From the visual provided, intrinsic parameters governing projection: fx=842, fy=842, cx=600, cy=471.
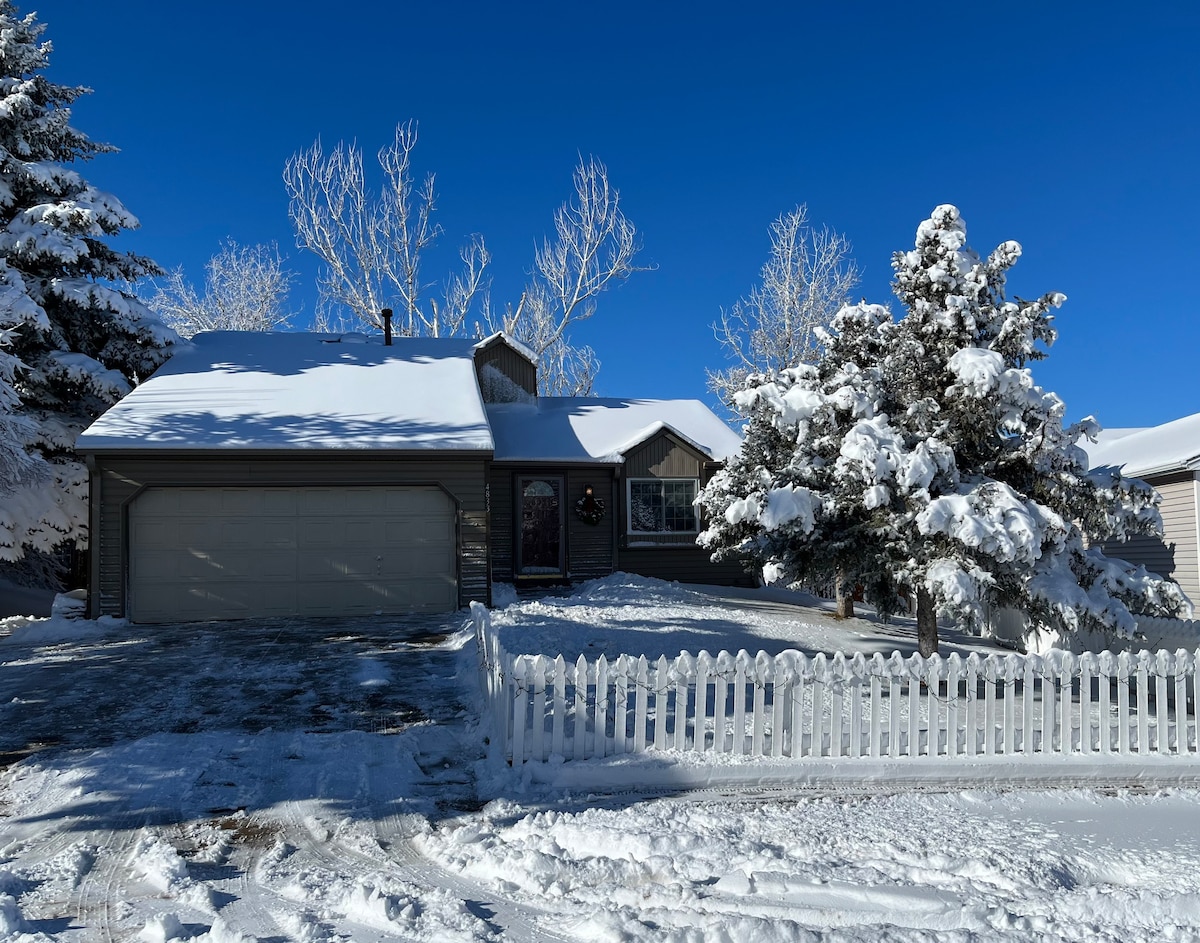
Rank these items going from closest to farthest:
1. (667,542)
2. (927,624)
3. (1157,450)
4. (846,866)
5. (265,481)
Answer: (846,866)
(927,624)
(265,481)
(1157,450)
(667,542)

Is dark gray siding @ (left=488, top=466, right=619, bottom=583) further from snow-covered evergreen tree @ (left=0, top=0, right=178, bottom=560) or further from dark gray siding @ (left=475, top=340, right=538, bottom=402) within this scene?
snow-covered evergreen tree @ (left=0, top=0, right=178, bottom=560)

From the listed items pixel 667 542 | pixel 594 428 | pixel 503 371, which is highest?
pixel 503 371

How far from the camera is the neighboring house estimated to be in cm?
1248

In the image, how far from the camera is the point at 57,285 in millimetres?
14680

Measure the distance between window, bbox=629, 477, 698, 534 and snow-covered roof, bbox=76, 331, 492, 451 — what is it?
424 cm

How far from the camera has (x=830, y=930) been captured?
3533 mm

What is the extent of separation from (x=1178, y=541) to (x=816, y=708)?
10271 millimetres

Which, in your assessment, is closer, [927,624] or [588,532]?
[927,624]

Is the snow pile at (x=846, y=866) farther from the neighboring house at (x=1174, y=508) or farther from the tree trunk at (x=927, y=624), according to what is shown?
the neighboring house at (x=1174, y=508)

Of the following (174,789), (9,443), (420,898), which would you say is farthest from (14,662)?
(420,898)

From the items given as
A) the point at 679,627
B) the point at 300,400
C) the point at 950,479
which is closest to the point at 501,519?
the point at 300,400


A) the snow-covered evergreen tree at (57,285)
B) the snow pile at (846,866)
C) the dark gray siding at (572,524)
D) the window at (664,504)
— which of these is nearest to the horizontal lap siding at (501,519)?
the dark gray siding at (572,524)

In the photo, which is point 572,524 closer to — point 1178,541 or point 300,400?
point 300,400

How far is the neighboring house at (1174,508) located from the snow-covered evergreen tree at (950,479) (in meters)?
4.52
